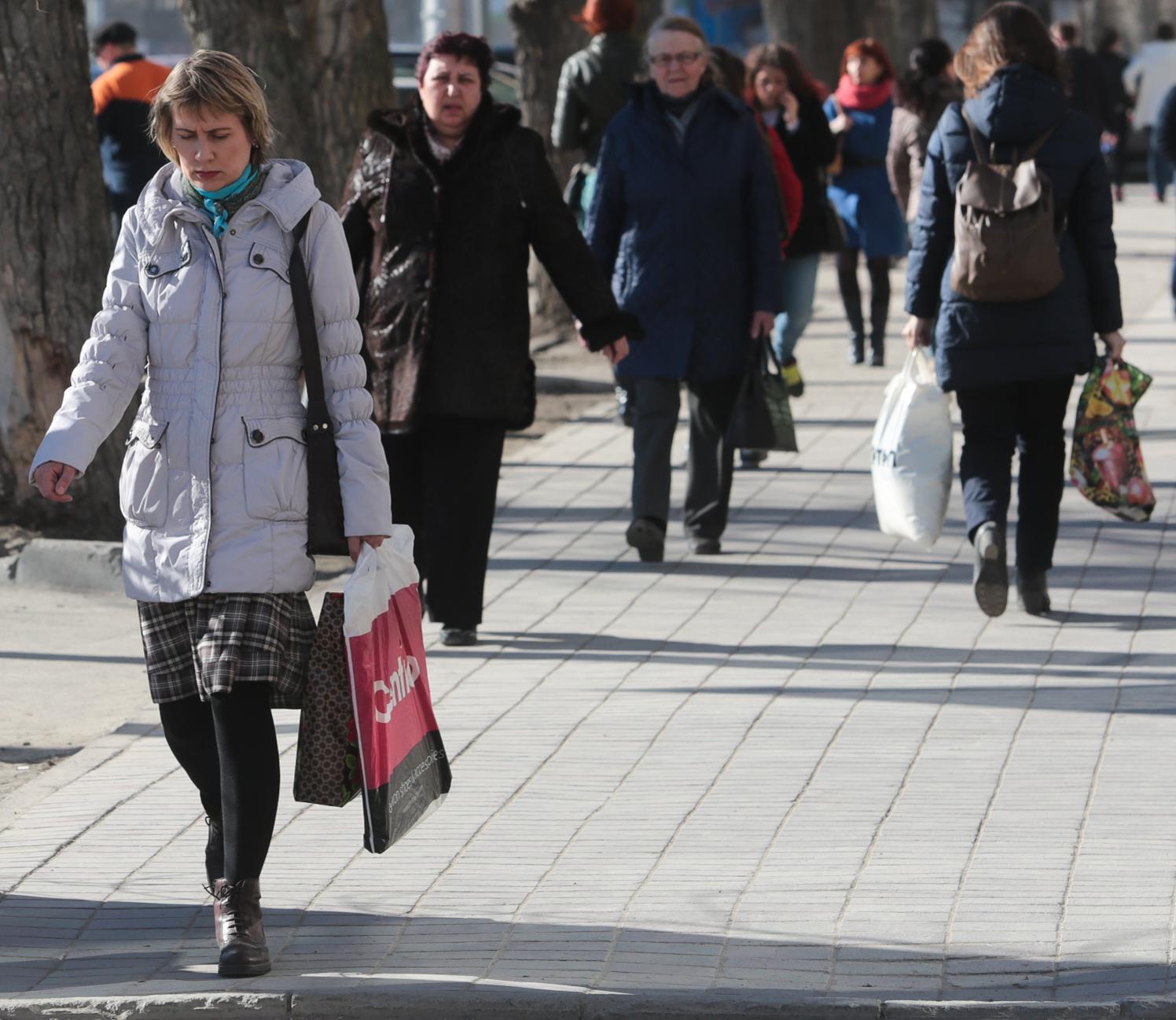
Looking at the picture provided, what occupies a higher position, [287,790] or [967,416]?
[967,416]

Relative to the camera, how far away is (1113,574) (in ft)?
26.8

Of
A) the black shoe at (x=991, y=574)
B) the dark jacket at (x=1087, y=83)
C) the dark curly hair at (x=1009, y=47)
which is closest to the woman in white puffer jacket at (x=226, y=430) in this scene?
the black shoe at (x=991, y=574)

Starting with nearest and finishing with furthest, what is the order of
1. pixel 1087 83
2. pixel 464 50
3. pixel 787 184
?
pixel 464 50 → pixel 787 184 → pixel 1087 83

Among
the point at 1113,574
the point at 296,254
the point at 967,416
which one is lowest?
the point at 1113,574

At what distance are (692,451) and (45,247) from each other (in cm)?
255

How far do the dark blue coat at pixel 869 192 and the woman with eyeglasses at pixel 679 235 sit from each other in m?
5.41

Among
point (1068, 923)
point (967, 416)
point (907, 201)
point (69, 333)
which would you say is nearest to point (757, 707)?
point (967, 416)

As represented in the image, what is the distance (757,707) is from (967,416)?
4.88 ft

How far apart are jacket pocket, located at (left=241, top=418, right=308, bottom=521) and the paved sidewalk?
2.82 feet

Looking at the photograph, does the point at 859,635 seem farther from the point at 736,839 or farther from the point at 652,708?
the point at 736,839

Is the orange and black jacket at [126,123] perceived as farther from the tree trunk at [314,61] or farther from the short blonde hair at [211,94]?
the short blonde hair at [211,94]

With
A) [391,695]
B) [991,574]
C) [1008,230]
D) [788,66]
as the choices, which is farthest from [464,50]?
[788,66]

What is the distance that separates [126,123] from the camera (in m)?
14.0

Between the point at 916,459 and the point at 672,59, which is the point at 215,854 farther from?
the point at 672,59
